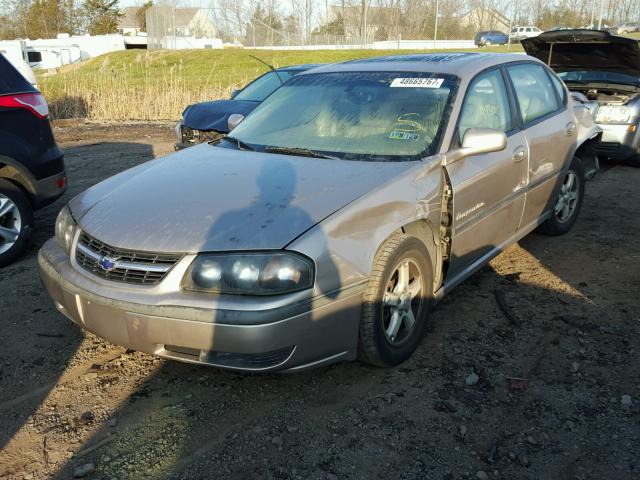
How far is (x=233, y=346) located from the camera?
2.54m

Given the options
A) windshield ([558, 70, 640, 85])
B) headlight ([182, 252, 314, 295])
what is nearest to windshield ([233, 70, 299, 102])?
windshield ([558, 70, 640, 85])

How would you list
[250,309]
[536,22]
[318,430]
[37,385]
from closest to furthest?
[250,309] → [318,430] → [37,385] → [536,22]

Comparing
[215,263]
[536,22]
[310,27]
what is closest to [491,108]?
[215,263]

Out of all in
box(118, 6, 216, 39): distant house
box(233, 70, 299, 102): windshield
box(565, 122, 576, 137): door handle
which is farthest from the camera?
box(118, 6, 216, 39): distant house

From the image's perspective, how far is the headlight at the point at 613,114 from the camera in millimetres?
7930

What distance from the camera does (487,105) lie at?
4.00 metres

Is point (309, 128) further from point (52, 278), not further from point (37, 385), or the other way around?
point (37, 385)

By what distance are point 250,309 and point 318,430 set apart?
0.69 m

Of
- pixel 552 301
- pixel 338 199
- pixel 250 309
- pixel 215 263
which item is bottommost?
pixel 552 301

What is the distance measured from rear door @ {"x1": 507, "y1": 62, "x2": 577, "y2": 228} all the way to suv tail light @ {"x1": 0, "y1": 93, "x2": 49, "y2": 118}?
12.6 feet

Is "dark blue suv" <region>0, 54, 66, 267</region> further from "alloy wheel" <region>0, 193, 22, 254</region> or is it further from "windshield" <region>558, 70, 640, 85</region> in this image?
"windshield" <region>558, 70, 640, 85</region>

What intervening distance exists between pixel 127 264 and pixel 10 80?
A: 303 cm

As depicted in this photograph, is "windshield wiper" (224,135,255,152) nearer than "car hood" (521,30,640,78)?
Yes

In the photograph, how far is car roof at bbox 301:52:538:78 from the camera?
3916 mm
